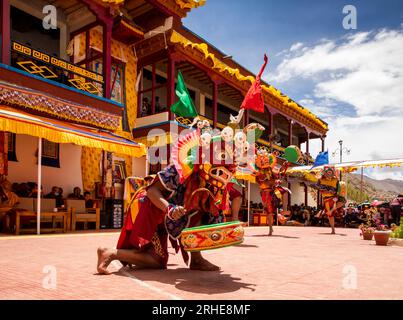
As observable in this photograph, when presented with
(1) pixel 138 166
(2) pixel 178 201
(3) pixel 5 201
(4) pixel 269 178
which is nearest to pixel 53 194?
(3) pixel 5 201

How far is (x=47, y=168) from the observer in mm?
12539

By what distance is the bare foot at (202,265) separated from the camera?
4223 millimetres

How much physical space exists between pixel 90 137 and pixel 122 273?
263 inches

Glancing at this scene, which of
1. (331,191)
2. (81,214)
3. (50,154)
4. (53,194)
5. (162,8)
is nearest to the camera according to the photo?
(81,214)

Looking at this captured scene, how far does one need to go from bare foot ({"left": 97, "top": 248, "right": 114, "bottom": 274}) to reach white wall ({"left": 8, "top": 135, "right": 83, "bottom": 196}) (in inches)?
341

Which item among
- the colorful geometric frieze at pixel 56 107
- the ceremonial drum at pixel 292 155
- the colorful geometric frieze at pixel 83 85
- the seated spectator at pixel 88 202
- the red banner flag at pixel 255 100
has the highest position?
the colorful geometric frieze at pixel 83 85

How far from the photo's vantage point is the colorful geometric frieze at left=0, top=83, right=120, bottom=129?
9566 millimetres

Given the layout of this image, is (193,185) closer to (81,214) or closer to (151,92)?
(81,214)

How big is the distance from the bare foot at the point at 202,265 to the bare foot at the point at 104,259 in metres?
0.93

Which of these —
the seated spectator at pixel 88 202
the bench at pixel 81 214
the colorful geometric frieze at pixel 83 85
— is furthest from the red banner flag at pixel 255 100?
the seated spectator at pixel 88 202

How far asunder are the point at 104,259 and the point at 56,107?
25.8 feet

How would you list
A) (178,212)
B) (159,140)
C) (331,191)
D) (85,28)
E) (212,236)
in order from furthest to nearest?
(159,140), (85,28), (331,191), (178,212), (212,236)

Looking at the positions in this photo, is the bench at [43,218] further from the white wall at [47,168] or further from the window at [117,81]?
the window at [117,81]

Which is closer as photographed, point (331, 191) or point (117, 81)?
point (331, 191)
